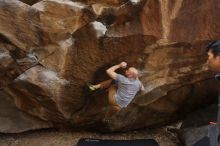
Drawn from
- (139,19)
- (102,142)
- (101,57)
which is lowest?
(102,142)

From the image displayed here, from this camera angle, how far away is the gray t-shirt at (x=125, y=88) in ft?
13.2

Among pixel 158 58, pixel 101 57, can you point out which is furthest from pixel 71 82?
pixel 158 58

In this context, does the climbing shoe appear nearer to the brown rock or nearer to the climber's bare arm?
the climber's bare arm

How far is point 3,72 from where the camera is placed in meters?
4.38

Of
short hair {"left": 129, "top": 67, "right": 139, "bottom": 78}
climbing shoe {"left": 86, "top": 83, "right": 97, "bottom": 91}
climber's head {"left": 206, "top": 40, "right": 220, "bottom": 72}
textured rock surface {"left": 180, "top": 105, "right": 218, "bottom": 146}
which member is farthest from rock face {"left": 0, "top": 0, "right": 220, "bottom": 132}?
climber's head {"left": 206, "top": 40, "right": 220, "bottom": 72}

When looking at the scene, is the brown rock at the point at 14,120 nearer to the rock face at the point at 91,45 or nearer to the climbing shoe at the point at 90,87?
the rock face at the point at 91,45

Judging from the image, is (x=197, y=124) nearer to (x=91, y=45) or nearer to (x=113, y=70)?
(x=113, y=70)

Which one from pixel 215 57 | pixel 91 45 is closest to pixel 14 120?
pixel 91 45

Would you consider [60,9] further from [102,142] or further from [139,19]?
[102,142]

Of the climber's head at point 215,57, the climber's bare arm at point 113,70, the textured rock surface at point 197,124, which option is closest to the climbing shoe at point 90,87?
the climber's bare arm at point 113,70

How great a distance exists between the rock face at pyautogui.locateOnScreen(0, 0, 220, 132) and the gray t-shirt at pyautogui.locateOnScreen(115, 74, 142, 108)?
319 mm

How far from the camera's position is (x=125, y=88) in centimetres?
408

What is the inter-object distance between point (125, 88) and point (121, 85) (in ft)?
0.19

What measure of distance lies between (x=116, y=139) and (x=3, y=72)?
74.6 inches
